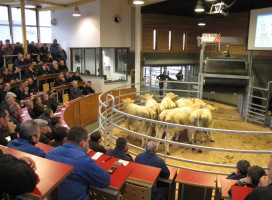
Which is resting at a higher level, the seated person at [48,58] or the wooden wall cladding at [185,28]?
the wooden wall cladding at [185,28]

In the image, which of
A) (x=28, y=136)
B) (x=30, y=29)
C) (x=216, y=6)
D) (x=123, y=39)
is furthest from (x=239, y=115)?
(x=30, y=29)

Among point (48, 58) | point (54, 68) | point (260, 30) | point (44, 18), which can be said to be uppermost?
point (44, 18)

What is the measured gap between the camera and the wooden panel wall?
12.6 meters

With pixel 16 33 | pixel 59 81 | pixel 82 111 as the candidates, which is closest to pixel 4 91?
pixel 82 111

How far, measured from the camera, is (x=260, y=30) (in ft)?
26.6

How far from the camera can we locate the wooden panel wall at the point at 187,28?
12602 millimetres

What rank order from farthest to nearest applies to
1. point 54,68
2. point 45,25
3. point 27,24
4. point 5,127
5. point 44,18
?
point 45,25 < point 44,18 < point 27,24 < point 54,68 < point 5,127

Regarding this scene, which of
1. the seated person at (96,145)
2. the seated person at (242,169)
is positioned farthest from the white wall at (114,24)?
the seated person at (242,169)

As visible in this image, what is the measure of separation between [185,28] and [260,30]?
701cm

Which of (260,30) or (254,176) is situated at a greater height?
(260,30)

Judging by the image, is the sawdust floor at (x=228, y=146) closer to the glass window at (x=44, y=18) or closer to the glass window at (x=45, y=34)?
the glass window at (x=45, y=34)

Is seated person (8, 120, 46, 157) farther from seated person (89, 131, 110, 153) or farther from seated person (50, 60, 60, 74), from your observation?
seated person (50, 60, 60, 74)

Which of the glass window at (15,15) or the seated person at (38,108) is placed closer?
the seated person at (38,108)

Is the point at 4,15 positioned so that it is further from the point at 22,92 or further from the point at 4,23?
the point at 22,92
